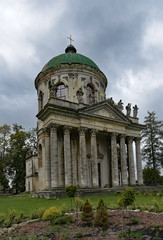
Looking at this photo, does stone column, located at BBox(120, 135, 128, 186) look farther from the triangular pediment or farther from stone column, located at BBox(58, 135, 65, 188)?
stone column, located at BBox(58, 135, 65, 188)

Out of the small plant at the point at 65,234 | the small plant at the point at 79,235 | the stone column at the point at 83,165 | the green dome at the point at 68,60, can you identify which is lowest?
the small plant at the point at 65,234

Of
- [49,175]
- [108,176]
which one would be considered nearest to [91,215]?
[49,175]

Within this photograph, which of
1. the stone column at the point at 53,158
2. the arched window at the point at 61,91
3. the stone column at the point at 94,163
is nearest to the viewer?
the stone column at the point at 53,158

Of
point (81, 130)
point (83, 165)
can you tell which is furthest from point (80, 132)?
point (83, 165)

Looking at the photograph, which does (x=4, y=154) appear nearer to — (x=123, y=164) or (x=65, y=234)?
(x=123, y=164)

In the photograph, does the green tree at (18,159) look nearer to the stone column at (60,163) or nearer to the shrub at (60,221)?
the stone column at (60,163)

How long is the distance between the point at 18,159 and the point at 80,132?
21.1 m

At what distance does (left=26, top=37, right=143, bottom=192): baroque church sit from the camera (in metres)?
22.1

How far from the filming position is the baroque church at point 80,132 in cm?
2209

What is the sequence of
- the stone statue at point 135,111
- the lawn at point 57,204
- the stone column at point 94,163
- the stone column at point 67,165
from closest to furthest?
the lawn at point 57,204, the stone column at point 67,165, the stone column at point 94,163, the stone statue at point 135,111

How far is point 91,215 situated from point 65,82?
2202 cm

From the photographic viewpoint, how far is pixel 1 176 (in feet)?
125

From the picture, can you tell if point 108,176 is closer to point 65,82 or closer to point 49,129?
point 49,129

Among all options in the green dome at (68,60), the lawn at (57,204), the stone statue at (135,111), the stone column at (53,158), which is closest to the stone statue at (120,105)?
the stone statue at (135,111)
